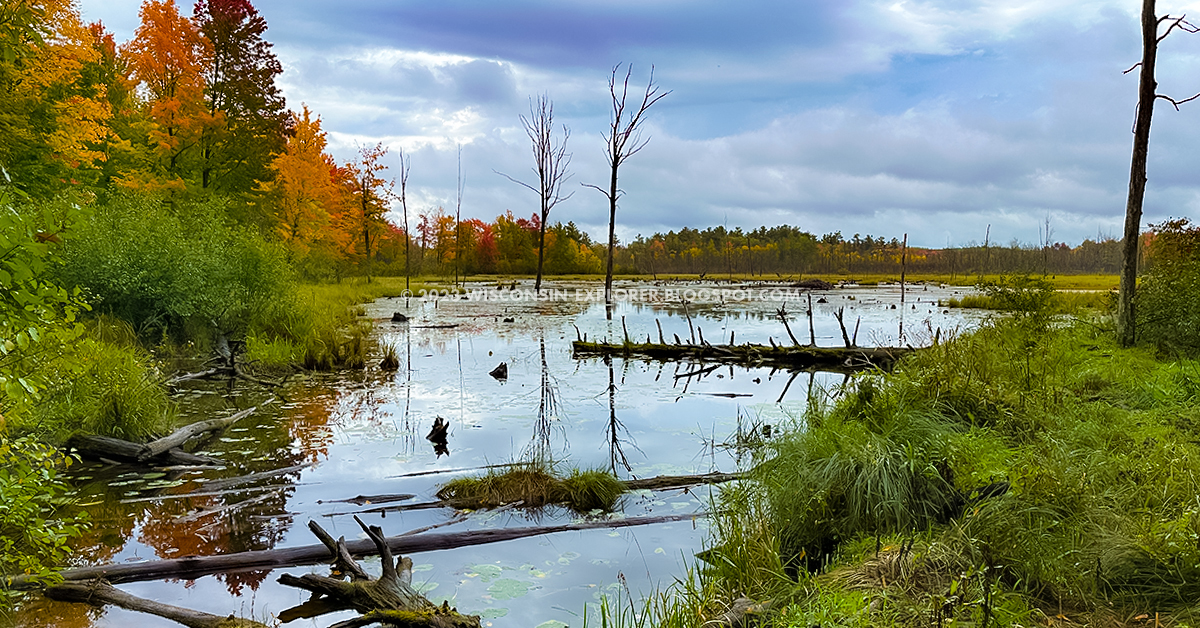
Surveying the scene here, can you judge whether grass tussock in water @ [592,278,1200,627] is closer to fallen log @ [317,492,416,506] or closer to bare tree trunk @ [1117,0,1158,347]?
fallen log @ [317,492,416,506]

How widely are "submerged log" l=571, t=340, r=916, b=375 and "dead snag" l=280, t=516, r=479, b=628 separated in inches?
472

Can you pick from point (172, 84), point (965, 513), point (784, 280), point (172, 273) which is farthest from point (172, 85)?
point (784, 280)

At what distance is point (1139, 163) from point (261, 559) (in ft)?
50.1

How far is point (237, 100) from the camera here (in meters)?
28.5

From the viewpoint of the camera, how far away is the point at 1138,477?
5227 millimetres

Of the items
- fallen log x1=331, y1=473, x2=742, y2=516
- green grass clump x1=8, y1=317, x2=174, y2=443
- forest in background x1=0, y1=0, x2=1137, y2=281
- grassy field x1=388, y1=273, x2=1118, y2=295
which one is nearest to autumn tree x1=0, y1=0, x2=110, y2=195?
forest in background x1=0, y1=0, x2=1137, y2=281

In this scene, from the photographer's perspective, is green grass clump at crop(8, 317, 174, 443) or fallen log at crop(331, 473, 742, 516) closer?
fallen log at crop(331, 473, 742, 516)

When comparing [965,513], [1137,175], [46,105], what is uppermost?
[46,105]

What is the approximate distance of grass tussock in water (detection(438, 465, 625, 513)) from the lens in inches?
279

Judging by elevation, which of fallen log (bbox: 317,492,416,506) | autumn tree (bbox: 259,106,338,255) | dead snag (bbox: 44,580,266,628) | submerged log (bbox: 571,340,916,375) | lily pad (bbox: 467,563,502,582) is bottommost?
lily pad (bbox: 467,563,502,582)

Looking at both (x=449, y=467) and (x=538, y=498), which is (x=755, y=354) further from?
(x=538, y=498)

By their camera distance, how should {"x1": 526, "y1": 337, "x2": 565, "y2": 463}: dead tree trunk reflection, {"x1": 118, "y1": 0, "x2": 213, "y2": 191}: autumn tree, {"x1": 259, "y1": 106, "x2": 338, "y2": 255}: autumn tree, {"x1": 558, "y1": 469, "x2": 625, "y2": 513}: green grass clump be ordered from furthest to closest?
{"x1": 259, "y1": 106, "x2": 338, "y2": 255}: autumn tree < {"x1": 118, "y1": 0, "x2": 213, "y2": 191}: autumn tree < {"x1": 526, "y1": 337, "x2": 565, "y2": 463}: dead tree trunk reflection < {"x1": 558, "y1": 469, "x2": 625, "y2": 513}: green grass clump

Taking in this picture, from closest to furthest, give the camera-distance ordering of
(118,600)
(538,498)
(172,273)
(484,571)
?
(118,600)
(484,571)
(538,498)
(172,273)

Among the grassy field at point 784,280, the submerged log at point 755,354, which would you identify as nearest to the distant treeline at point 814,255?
the grassy field at point 784,280
